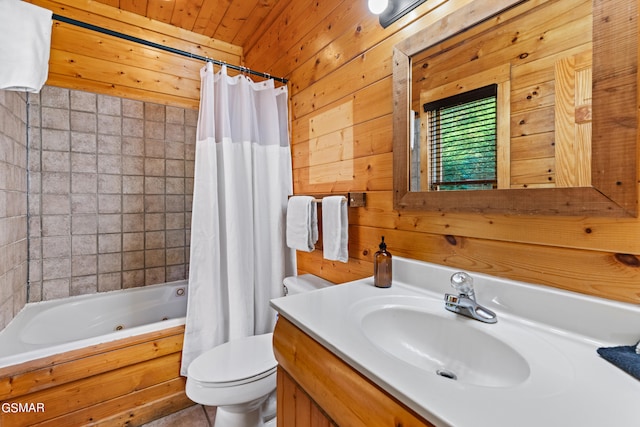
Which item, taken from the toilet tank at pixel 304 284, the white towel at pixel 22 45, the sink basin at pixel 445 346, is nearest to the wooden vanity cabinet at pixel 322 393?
the sink basin at pixel 445 346

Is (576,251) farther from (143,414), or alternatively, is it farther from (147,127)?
(147,127)

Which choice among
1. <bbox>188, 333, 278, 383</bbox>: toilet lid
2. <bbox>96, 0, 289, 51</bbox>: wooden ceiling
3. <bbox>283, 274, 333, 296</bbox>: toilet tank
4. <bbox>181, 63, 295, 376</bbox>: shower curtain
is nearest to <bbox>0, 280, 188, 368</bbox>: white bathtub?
<bbox>181, 63, 295, 376</bbox>: shower curtain

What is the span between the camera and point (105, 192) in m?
2.11

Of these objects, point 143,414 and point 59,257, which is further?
point 59,257

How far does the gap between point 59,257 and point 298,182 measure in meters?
1.73

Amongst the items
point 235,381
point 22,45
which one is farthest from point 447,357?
point 22,45

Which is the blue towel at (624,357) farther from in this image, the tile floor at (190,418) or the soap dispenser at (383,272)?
the tile floor at (190,418)

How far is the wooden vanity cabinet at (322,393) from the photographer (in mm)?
528

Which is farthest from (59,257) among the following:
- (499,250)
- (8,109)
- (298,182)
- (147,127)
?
(499,250)

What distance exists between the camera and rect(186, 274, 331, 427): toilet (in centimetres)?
119

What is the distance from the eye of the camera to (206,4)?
205 cm

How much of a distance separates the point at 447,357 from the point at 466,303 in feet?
0.53

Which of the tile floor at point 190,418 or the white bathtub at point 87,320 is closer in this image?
the white bathtub at point 87,320

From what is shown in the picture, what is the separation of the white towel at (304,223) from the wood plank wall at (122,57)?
1558 mm
